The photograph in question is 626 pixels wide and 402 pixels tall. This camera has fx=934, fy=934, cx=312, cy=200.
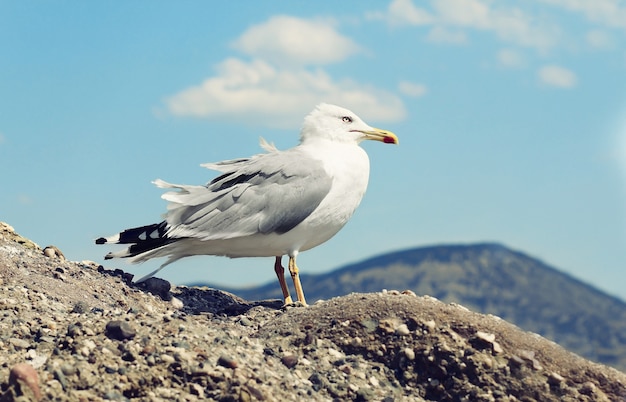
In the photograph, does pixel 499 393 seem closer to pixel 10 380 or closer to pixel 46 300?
pixel 10 380

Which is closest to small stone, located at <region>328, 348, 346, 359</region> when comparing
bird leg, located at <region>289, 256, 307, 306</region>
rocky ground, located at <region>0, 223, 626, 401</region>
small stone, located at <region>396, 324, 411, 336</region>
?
rocky ground, located at <region>0, 223, 626, 401</region>

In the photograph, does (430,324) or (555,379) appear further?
(430,324)

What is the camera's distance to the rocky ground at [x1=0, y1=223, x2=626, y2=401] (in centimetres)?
845

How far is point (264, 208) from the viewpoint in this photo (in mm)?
11664

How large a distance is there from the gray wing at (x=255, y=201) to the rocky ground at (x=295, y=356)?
1.19m

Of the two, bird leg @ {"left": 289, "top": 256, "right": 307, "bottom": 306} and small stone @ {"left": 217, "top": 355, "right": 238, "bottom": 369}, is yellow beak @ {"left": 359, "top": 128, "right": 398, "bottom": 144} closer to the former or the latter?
bird leg @ {"left": 289, "top": 256, "right": 307, "bottom": 306}

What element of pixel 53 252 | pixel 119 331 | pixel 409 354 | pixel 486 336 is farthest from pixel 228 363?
pixel 53 252

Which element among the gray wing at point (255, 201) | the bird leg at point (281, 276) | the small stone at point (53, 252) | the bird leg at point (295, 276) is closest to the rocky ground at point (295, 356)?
the bird leg at point (295, 276)

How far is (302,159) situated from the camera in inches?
471

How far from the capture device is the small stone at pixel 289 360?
9359 millimetres

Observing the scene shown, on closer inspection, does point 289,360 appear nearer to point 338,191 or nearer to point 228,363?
point 228,363

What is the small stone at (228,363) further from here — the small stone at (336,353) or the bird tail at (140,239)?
the bird tail at (140,239)

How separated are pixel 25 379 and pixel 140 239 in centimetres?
412

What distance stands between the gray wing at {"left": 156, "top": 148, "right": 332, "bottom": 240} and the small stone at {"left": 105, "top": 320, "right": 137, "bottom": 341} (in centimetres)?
252
